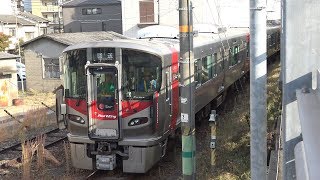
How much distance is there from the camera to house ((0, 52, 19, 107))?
18.5 meters

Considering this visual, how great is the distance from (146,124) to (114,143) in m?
0.67

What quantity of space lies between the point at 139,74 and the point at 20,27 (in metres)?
35.9

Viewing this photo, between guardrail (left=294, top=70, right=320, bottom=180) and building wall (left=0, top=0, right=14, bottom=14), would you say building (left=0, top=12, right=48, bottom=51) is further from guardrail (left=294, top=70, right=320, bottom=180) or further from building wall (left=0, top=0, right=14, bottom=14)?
guardrail (left=294, top=70, right=320, bottom=180)

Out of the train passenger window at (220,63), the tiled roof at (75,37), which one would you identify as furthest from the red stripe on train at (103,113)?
the tiled roof at (75,37)

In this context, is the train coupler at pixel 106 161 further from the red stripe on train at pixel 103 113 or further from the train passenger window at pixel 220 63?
the train passenger window at pixel 220 63

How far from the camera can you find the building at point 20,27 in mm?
38875

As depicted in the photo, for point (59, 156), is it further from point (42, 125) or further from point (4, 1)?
point (4, 1)

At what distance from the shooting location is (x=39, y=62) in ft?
74.8

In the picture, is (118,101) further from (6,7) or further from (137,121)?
(6,7)

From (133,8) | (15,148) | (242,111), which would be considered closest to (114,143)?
(15,148)

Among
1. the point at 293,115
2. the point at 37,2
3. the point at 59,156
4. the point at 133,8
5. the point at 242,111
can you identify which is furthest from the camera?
the point at 37,2

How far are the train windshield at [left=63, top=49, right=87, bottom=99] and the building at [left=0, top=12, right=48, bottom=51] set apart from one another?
101 feet

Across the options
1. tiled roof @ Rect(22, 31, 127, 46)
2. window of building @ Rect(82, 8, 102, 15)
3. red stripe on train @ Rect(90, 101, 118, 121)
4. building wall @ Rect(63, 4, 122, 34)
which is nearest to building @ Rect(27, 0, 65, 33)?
building wall @ Rect(63, 4, 122, 34)

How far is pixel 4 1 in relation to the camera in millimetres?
43906
